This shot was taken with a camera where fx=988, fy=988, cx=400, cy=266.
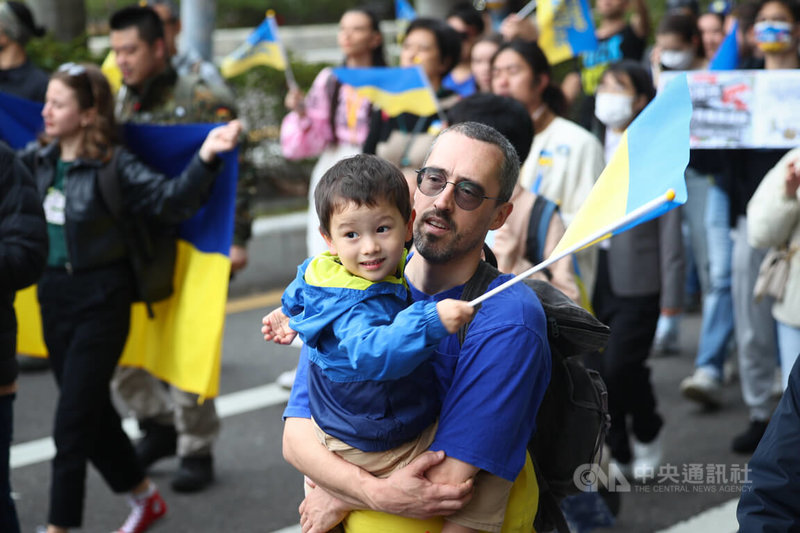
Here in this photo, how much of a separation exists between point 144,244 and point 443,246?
2.57 metres

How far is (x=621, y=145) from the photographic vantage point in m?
2.23

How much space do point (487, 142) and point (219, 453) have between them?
11.5 feet

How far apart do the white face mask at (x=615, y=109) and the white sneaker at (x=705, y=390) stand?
178 centimetres

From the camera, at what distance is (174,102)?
17.4ft

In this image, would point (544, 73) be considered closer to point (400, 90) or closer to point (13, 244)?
point (400, 90)

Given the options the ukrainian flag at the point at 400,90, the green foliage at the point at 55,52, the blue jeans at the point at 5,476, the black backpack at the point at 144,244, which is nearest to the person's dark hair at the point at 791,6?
the ukrainian flag at the point at 400,90

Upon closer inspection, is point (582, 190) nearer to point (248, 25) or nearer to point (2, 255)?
point (2, 255)

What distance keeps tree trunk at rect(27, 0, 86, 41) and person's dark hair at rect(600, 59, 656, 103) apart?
6.67 meters

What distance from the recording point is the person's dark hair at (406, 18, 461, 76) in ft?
20.7

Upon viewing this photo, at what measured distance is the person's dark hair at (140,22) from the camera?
518 cm

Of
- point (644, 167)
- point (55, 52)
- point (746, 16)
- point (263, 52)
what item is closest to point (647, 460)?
point (644, 167)

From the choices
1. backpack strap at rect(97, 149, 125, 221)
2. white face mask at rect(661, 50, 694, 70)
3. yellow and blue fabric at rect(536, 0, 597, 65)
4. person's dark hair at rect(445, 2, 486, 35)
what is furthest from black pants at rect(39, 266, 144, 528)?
person's dark hair at rect(445, 2, 486, 35)

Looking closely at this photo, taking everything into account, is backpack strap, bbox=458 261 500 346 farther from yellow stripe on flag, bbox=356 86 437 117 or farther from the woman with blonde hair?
yellow stripe on flag, bbox=356 86 437 117

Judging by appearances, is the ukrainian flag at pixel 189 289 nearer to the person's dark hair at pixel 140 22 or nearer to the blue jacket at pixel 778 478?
the person's dark hair at pixel 140 22
